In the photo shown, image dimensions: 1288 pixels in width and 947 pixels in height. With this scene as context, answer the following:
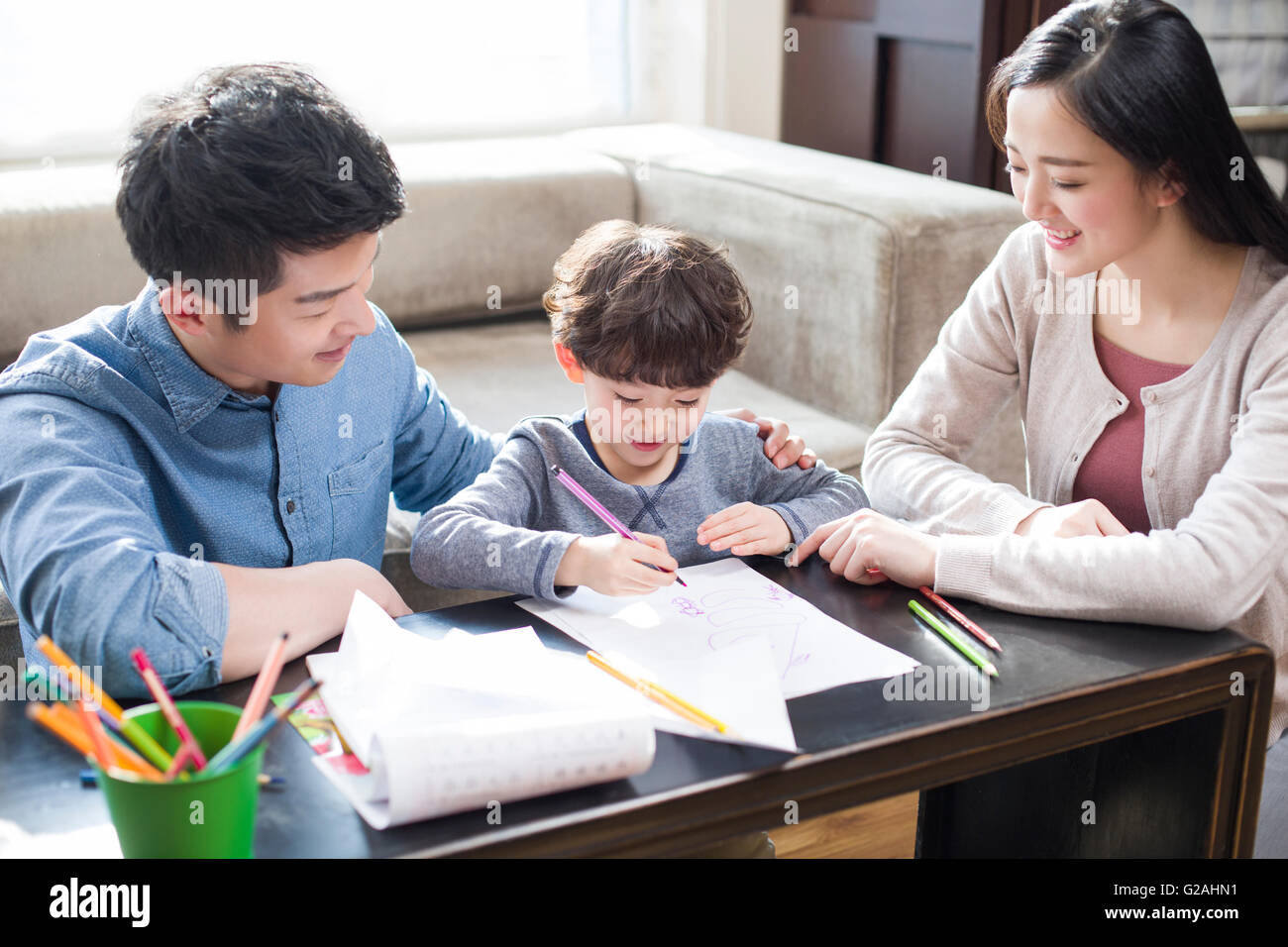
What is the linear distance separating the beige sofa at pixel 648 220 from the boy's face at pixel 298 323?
2.46ft

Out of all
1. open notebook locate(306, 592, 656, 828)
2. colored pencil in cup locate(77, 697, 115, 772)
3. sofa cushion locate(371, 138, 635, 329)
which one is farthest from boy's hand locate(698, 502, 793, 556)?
sofa cushion locate(371, 138, 635, 329)

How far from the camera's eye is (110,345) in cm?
116

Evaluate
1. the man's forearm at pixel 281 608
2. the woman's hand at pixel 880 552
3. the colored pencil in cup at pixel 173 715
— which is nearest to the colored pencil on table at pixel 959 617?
the woman's hand at pixel 880 552

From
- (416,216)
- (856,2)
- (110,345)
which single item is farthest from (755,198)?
(110,345)

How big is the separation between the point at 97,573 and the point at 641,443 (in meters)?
0.51

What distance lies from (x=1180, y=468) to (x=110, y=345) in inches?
40.4

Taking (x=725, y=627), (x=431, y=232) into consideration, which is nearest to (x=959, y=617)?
(x=725, y=627)

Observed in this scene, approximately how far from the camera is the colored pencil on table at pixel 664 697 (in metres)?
0.88

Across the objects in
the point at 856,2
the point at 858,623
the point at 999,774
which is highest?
the point at 856,2

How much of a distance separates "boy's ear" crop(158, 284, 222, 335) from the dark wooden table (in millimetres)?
322

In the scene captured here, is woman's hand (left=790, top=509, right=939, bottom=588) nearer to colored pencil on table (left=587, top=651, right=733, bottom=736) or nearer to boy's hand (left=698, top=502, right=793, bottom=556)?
boy's hand (left=698, top=502, right=793, bottom=556)

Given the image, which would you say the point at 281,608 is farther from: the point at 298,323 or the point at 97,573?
the point at 298,323

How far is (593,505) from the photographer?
118 centimetres

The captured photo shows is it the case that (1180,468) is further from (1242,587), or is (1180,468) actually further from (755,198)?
(755,198)
